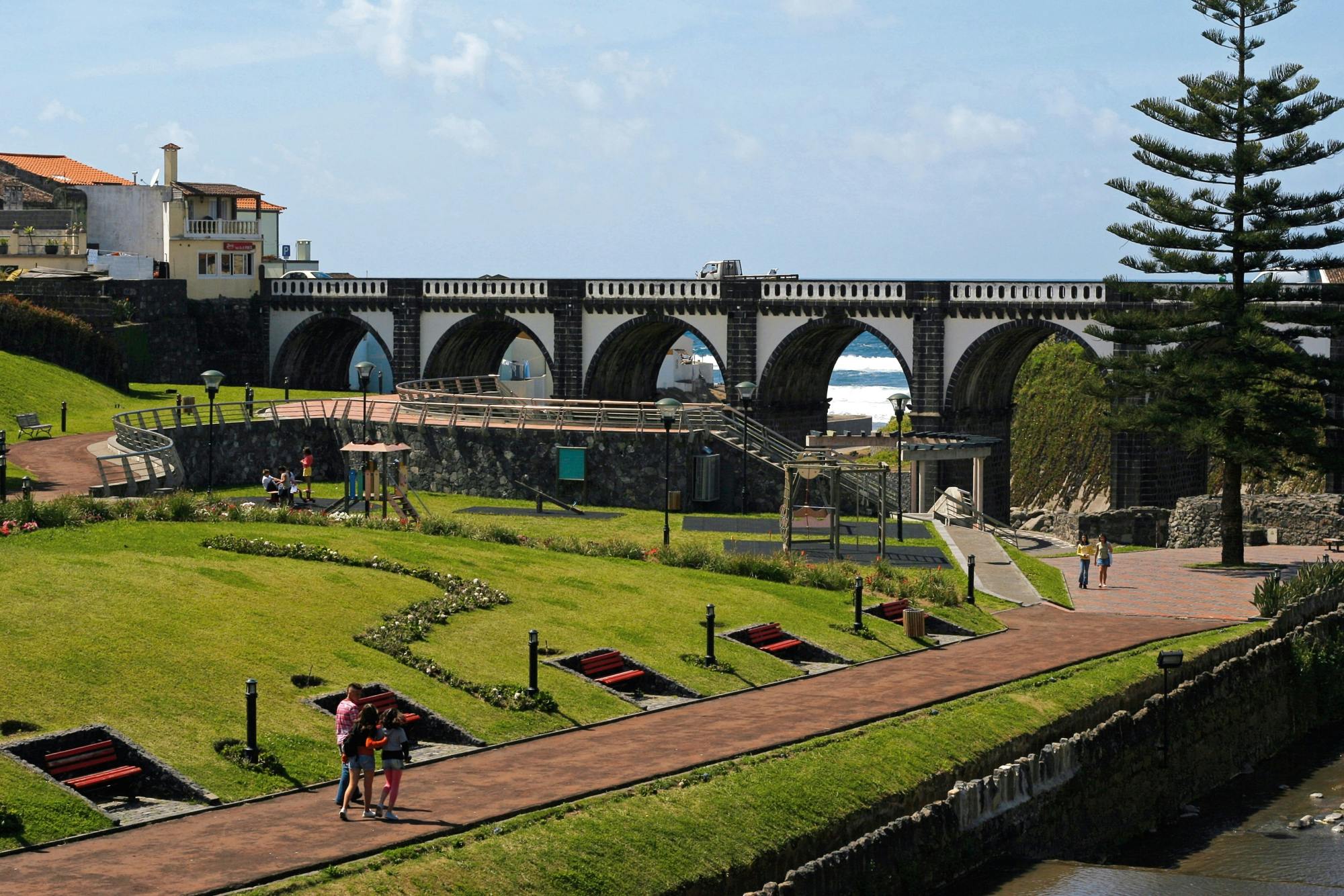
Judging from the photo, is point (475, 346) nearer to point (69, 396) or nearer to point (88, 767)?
point (69, 396)

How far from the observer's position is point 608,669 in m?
27.5

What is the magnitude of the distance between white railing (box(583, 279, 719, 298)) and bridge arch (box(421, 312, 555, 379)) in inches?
126

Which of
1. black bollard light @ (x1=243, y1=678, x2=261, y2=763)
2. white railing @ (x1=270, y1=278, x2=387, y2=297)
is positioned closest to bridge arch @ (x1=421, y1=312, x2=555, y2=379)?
white railing @ (x1=270, y1=278, x2=387, y2=297)

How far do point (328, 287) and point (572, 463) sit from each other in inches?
1090

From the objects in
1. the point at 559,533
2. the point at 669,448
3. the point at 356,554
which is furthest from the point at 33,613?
the point at 669,448

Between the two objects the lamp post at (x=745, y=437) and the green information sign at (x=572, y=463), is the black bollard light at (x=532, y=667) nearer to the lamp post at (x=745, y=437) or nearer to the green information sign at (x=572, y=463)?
the lamp post at (x=745, y=437)

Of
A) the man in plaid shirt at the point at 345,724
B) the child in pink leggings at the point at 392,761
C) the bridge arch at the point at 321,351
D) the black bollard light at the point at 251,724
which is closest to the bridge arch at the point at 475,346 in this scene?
the bridge arch at the point at 321,351

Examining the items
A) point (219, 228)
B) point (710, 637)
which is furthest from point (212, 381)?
point (219, 228)

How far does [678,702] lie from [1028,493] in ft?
188

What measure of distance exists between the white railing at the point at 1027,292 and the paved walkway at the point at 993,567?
1392 centimetres

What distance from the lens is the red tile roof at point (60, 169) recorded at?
273 feet

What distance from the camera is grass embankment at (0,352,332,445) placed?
55625 mm

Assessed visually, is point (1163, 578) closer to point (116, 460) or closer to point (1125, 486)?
point (1125, 486)

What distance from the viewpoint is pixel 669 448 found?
48812mm
